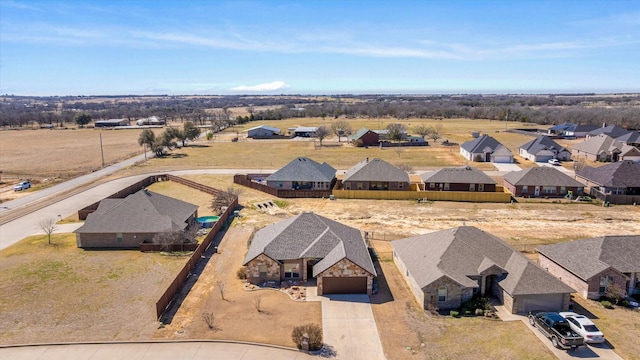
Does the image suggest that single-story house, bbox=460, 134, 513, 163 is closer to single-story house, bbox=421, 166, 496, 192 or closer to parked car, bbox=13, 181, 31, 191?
single-story house, bbox=421, 166, 496, 192

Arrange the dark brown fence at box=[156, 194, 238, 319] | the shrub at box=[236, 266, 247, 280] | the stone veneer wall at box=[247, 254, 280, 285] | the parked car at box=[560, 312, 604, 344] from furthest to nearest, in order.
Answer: the shrub at box=[236, 266, 247, 280], the stone veneer wall at box=[247, 254, 280, 285], the dark brown fence at box=[156, 194, 238, 319], the parked car at box=[560, 312, 604, 344]

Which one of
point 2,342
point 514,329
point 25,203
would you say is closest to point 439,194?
point 514,329

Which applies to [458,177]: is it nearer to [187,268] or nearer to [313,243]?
[313,243]

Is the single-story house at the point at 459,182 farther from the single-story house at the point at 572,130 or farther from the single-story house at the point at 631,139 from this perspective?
the single-story house at the point at 572,130

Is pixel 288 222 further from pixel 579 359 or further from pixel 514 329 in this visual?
pixel 579 359

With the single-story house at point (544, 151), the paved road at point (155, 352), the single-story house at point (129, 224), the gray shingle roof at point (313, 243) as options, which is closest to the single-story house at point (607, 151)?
the single-story house at point (544, 151)

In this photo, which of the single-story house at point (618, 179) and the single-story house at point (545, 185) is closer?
the single-story house at point (618, 179)

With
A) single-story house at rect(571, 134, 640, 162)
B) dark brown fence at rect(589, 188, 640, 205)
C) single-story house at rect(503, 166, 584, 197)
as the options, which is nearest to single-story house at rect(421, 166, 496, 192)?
single-story house at rect(503, 166, 584, 197)
